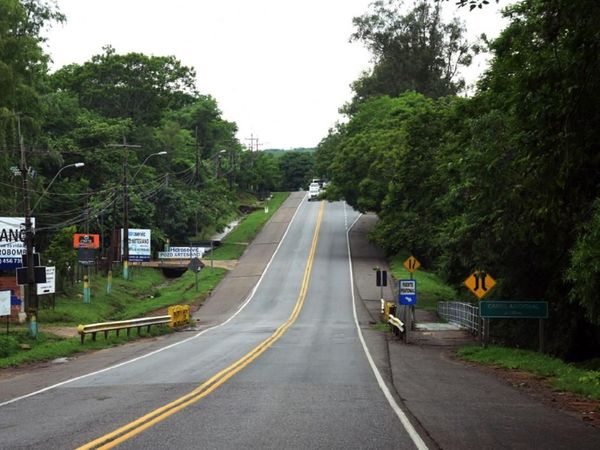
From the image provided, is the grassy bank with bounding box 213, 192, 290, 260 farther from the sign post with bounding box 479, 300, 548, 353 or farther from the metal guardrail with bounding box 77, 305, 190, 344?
the sign post with bounding box 479, 300, 548, 353

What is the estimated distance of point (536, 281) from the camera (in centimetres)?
2764

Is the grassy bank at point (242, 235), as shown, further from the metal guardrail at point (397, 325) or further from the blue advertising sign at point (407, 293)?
the blue advertising sign at point (407, 293)

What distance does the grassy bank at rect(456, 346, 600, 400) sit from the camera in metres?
14.9

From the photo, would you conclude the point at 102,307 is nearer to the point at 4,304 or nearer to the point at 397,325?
the point at 4,304

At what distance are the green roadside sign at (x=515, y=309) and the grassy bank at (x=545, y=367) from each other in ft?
3.73

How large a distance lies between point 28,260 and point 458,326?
18.8 m

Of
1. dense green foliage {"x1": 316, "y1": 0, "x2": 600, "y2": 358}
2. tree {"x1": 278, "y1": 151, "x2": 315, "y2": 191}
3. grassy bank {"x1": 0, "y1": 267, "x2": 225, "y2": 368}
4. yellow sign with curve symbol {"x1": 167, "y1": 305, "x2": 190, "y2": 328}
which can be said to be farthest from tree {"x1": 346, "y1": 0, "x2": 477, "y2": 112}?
tree {"x1": 278, "y1": 151, "x2": 315, "y2": 191}

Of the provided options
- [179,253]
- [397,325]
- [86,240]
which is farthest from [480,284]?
[179,253]

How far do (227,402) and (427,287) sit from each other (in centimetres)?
4379

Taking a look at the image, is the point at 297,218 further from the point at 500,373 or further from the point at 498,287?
the point at 500,373

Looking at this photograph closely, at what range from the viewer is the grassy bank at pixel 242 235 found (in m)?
71.4

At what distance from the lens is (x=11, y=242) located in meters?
34.8

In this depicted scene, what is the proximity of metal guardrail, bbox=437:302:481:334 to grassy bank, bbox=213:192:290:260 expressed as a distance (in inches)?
1292

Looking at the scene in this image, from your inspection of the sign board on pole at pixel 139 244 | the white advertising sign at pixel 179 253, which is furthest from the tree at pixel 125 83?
the sign board on pole at pixel 139 244
